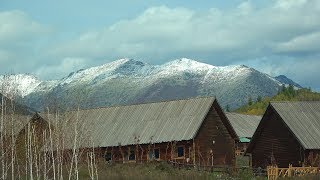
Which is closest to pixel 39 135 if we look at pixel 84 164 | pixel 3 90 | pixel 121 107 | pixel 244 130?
pixel 84 164

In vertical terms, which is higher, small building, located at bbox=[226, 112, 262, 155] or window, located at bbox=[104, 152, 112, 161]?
small building, located at bbox=[226, 112, 262, 155]

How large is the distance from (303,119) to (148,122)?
15.7m

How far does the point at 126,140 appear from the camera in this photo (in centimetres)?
6206

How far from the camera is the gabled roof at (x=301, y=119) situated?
53719mm

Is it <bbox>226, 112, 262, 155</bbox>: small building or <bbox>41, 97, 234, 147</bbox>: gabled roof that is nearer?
<bbox>41, 97, 234, 147</bbox>: gabled roof

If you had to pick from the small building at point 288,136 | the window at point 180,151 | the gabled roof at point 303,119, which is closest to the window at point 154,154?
the window at point 180,151

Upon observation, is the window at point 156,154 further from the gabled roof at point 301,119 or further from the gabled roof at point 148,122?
the gabled roof at point 301,119

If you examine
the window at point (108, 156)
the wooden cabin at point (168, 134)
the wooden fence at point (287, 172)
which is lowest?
the wooden fence at point (287, 172)

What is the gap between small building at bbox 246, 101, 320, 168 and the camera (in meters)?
53.7

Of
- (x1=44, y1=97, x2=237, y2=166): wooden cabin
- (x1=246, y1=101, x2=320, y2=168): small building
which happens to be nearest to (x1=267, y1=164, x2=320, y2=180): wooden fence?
(x1=246, y1=101, x2=320, y2=168): small building

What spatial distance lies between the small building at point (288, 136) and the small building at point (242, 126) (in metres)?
30.8

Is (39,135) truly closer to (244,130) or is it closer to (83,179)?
(83,179)

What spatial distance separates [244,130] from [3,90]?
199 feet

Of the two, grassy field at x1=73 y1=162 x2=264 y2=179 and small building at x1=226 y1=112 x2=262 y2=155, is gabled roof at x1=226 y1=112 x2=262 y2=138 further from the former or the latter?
grassy field at x1=73 y1=162 x2=264 y2=179
